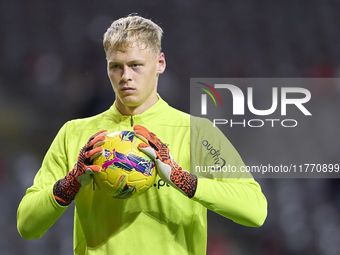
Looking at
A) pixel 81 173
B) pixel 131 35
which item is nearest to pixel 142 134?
pixel 81 173

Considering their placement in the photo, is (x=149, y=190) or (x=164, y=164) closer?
(x=164, y=164)

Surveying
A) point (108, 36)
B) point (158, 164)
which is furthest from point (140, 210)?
point (108, 36)

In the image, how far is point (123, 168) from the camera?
1.66 m

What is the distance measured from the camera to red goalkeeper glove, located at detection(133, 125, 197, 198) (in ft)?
5.51

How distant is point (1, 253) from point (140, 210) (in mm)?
1796

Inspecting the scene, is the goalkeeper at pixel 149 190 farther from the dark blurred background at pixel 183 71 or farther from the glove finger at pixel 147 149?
the dark blurred background at pixel 183 71

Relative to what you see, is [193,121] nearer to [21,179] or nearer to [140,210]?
[140,210]

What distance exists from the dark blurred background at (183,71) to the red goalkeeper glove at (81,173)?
1418 mm

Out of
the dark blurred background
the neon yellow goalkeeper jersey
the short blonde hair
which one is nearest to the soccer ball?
the neon yellow goalkeeper jersey

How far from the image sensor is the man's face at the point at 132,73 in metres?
1.95

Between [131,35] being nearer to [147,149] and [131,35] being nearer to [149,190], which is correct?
[147,149]

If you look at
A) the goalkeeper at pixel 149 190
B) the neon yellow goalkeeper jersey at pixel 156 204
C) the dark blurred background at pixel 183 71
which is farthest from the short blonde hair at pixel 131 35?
the dark blurred background at pixel 183 71

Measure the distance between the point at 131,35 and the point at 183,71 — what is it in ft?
3.94

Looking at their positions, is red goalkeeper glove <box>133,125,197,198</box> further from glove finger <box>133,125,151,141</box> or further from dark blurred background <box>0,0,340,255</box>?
dark blurred background <box>0,0,340,255</box>
